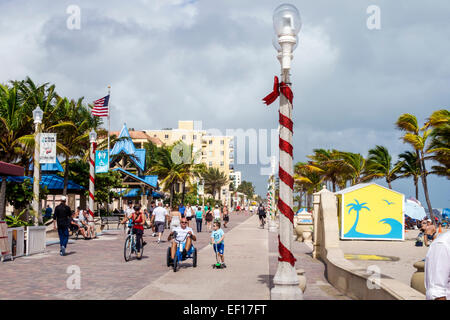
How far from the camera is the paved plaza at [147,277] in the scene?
28.4ft

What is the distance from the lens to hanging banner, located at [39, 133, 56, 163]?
58.2ft

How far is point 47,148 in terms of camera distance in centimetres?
1781

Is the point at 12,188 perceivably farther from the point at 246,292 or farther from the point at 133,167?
the point at 133,167

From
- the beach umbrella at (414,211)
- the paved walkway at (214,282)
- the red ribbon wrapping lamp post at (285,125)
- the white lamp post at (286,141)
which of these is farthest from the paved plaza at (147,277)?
the beach umbrella at (414,211)

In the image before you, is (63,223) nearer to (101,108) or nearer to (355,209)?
(101,108)

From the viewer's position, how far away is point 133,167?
170 ft

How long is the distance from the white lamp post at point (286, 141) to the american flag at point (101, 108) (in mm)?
20595

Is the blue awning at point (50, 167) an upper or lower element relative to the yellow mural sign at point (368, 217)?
upper

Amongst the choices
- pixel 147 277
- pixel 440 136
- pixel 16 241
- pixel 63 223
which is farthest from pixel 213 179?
pixel 147 277

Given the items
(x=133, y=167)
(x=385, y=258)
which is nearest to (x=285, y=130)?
(x=385, y=258)

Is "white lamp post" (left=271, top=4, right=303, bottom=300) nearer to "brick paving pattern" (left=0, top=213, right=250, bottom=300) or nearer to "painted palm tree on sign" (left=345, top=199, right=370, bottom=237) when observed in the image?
"brick paving pattern" (left=0, top=213, right=250, bottom=300)

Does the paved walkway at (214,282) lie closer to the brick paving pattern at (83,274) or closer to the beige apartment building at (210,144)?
the brick paving pattern at (83,274)
